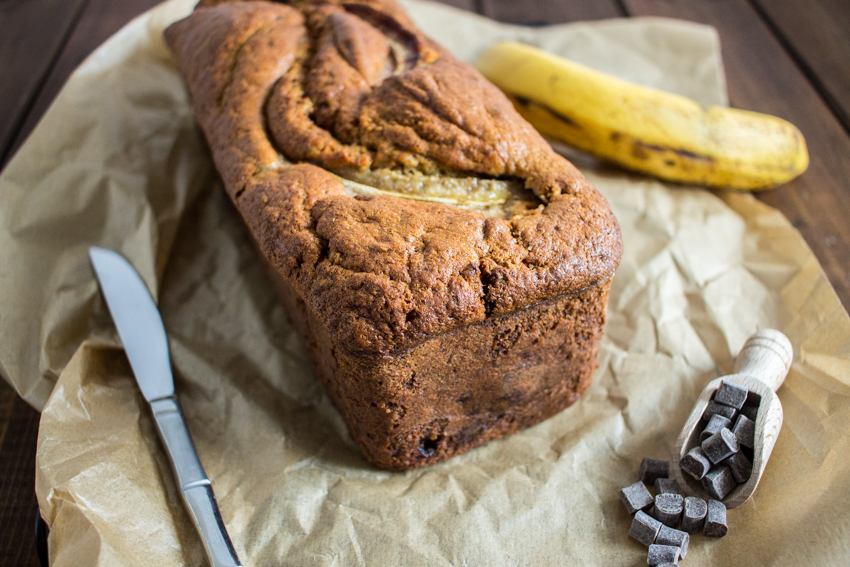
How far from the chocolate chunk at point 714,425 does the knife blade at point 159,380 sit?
117 cm

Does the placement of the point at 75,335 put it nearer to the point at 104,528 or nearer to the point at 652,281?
the point at 104,528

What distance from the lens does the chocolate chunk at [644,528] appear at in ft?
5.24

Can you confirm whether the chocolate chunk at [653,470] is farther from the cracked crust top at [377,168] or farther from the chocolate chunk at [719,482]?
the cracked crust top at [377,168]

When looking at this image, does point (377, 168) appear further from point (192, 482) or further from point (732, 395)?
point (732, 395)

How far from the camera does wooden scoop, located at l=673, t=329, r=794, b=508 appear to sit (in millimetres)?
1622

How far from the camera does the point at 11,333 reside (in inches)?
79.0

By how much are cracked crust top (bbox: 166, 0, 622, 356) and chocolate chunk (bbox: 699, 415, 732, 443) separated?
46 cm

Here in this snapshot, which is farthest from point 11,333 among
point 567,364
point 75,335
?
point 567,364

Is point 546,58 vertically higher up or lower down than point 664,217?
higher up

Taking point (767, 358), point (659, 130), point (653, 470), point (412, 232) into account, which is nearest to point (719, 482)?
point (653, 470)

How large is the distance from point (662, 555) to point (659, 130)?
1656 millimetres

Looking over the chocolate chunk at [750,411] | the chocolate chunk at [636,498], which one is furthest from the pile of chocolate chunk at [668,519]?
the chocolate chunk at [750,411]

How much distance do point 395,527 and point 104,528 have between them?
681 mm

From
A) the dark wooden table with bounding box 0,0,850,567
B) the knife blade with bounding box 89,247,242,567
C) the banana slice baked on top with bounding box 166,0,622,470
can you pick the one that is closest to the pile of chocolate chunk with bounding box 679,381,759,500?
the banana slice baked on top with bounding box 166,0,622,470
